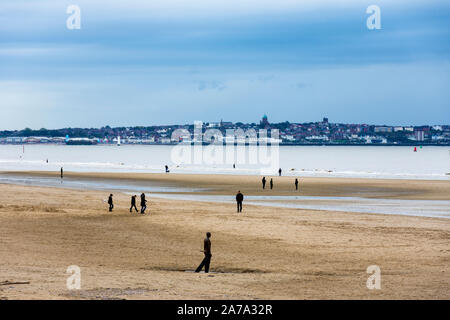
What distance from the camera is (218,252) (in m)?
26.6

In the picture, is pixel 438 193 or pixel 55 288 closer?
pixel 55 288

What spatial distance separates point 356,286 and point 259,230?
1387cm

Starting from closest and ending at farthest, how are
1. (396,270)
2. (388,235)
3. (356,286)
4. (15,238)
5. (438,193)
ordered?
(356,286) < (396,270) < (15,238) < (388,235) < (438,193)

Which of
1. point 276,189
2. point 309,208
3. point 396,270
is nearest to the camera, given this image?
point 396,270

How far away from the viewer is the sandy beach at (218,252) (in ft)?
60.3

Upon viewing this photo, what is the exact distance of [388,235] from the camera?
3172cm

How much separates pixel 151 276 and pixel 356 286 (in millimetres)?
6309

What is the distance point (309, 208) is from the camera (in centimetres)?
4678

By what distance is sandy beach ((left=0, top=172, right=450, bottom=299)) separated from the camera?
18375 mm

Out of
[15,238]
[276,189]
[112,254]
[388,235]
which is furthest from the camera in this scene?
[276,189]
